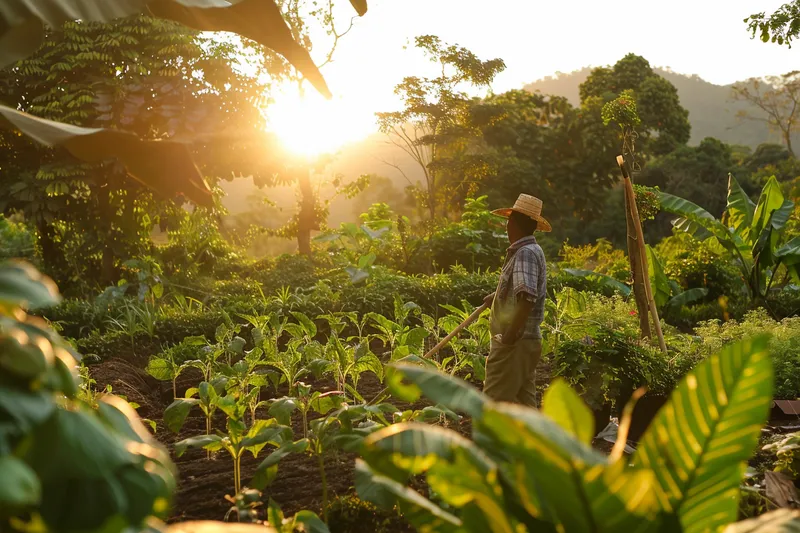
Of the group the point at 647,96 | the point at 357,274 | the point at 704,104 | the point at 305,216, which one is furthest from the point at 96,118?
the point at 704,104

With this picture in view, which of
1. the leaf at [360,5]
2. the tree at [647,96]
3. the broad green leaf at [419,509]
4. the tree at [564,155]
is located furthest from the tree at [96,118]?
the tree at [647,96]

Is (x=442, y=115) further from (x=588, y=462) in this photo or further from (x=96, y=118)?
(x=588, y=462)

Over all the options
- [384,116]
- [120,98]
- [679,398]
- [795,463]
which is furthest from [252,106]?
[679,398]

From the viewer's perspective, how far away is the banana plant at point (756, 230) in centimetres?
1023

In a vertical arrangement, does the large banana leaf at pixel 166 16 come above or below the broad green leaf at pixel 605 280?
above

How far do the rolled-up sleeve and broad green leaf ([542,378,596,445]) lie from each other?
2748mm

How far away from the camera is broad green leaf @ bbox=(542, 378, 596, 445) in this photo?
1182 mm

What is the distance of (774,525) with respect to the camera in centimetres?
128

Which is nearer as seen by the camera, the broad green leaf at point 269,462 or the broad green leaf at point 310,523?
the broad green leaf at point 310,523

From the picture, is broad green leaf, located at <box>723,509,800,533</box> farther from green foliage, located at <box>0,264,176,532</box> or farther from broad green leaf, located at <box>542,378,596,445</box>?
green foliage, located at <box>0,264,176,532</box>

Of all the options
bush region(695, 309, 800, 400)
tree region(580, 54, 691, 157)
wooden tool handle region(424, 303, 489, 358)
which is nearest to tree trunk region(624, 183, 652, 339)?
bush region(695, 309, 800, 400)

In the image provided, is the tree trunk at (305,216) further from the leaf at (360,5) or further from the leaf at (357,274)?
the leaf at (360,5)

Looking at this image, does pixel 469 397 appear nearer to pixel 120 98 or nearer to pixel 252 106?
pixel 120 98

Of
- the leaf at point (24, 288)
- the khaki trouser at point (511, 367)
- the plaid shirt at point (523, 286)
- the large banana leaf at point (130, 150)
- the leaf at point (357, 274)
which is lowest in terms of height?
the leaf at point (357, 274)
